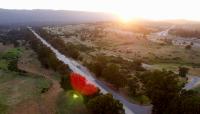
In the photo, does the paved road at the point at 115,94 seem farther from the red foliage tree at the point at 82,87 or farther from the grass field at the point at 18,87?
the grass field at the point at 18,87

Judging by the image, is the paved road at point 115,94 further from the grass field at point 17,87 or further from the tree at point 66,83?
the grass field at point 17,87

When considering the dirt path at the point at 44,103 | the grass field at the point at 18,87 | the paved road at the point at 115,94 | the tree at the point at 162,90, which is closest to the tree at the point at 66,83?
the dirt path at the point at 44,103

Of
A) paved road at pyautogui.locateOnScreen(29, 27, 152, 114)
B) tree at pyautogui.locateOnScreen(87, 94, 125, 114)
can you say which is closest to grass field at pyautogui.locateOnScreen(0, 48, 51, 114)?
paved road at pyautogui.locateOnScreen(29, 27, 152, 114)

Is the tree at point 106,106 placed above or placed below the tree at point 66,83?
above

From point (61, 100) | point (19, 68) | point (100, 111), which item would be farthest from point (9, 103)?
point (19, 68)

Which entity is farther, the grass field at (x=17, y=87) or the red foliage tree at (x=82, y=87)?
the grass field at (x=17, y=87)

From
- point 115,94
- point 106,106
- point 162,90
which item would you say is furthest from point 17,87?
point 162,90

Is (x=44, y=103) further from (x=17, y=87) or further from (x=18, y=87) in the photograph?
(x=17, y=87)

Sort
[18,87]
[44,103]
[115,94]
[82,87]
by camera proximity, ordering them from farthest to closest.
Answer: [18,87], [115,94], [82,87], [44,103]

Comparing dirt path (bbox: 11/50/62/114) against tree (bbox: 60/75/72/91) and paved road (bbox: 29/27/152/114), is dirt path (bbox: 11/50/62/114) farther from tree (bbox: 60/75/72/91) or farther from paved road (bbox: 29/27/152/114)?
paved road (bbox: 29/27/152/114)

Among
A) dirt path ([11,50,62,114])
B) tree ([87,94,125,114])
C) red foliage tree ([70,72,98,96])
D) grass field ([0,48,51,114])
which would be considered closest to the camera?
tree ([87,94,125,114])

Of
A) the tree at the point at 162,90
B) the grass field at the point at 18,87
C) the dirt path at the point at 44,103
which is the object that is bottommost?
the grass field at the point at 18,87

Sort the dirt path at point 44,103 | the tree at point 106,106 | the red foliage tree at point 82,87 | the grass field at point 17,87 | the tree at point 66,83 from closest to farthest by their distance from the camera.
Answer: the tree at point 106,106, the dirt path at point 44,103, the red foliage tree at point 82,87, the grass field at point 17,87, the tree at point 66,83

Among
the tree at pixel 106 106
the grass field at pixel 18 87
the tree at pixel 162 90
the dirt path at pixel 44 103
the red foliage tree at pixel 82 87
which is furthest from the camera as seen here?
the grass field at pixel 18 87
